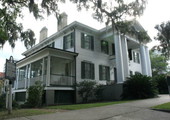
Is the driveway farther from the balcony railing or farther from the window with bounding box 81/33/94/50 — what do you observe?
the window with bounding box 81/33/94/50

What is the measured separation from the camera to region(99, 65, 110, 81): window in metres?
17.0

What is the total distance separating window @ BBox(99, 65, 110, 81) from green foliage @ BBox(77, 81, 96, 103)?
11.3 feet

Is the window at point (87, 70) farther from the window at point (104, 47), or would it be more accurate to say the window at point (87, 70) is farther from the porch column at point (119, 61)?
the window at point (104, 47)

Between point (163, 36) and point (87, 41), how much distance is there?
33.5ft

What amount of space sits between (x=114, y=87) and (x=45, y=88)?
6816mm

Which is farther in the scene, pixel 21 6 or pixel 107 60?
pixel 107 60

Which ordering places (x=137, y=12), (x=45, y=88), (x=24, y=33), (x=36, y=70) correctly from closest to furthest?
(x=137, y=12)
(x=24, y=33)
(x=45, y=88)
(x=36, y=70)

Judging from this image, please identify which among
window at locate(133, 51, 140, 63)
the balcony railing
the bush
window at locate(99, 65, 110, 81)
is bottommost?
the bush

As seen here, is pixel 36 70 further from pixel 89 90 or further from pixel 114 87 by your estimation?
pixel 114 87

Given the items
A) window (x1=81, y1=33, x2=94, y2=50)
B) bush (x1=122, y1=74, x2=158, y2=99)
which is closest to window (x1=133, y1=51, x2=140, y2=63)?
window (x1=81, y1=33, x2=94, y2=50)

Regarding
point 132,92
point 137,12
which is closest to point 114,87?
point 132,92

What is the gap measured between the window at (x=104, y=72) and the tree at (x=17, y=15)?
8.89m

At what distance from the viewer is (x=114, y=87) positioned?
1472cm

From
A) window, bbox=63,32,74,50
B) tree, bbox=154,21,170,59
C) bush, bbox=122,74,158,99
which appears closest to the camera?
bush, bbox=122,74,158,99
